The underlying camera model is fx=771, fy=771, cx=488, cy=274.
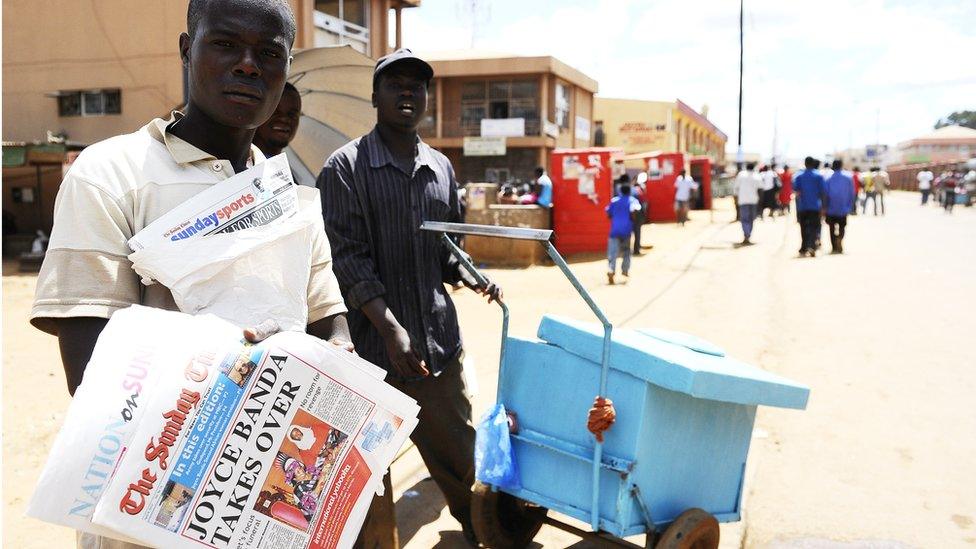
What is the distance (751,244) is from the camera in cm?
1609

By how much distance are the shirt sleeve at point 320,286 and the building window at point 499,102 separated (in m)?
27.5

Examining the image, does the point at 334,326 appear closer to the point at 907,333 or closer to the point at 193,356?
the point at 193,356

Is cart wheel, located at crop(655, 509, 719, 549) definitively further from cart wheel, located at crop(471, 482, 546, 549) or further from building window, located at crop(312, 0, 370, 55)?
building window, located at crop(312, 0, 370, 55)

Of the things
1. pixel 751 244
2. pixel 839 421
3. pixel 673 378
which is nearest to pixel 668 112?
pixel 751 244

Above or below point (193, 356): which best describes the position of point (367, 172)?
above

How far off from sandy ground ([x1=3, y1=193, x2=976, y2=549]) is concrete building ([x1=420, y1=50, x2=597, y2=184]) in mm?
15779

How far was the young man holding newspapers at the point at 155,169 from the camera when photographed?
1297 millimetres

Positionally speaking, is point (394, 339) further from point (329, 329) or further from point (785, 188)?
point (785, 188)

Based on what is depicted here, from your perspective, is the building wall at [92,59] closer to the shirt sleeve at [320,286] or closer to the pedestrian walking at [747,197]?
the pedestrian walking at [747,197]

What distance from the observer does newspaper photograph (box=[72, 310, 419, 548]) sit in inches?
47.5

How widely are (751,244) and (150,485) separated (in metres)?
16.1

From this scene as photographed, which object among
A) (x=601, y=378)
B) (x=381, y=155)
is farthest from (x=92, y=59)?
(x=601, y=378)

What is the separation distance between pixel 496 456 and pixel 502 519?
444mm

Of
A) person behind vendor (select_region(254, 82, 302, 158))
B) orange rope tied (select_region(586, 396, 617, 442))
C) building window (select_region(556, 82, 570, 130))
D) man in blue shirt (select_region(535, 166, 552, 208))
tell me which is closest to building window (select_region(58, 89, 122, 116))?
man in blue shirt (select_region(535, 166, 552, 208))
